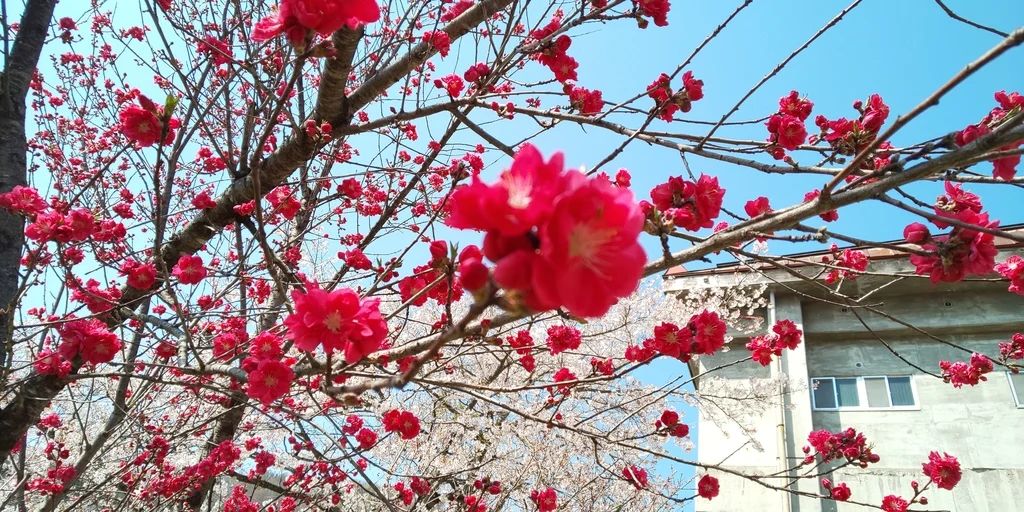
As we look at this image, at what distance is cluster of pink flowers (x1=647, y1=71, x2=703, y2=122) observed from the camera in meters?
2.71

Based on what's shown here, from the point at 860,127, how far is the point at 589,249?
1.99 m

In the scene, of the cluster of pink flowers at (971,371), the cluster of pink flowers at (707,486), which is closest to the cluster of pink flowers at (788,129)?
the cluster of pink flowers at (971,371)

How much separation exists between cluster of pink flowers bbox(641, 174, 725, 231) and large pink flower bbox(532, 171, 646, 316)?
1.17 m

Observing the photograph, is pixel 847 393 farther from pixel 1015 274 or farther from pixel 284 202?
pixel 284 202

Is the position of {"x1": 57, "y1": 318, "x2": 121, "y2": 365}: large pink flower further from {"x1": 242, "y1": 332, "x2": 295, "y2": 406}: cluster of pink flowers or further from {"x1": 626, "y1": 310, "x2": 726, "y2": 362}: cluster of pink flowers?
{"x1": 626, "y1": 310, "x2": 726, "y2": 362}: cluster of pink flowers

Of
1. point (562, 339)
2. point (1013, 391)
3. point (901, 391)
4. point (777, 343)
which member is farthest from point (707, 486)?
point (1013, 391)

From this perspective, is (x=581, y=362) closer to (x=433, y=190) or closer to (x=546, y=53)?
(x=433, y=190)

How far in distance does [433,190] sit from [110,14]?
3.44 metres

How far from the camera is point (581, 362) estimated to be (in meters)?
8.83

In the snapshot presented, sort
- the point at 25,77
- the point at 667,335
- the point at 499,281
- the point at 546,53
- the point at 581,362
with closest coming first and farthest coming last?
the point at 499,281, the point at 667,335, the point at 546,53, the point at 25,77, the point at 581,362

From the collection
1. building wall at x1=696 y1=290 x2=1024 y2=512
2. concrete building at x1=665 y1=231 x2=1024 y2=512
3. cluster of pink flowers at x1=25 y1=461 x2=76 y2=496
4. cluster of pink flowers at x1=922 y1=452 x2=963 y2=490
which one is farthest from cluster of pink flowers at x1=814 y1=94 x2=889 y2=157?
building wall at x1=696 y1=290 x2=1024 y2=512

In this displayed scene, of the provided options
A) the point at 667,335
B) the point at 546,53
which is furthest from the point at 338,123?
the point at 667,335

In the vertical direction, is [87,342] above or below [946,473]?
below

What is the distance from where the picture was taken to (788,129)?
2.41 m
